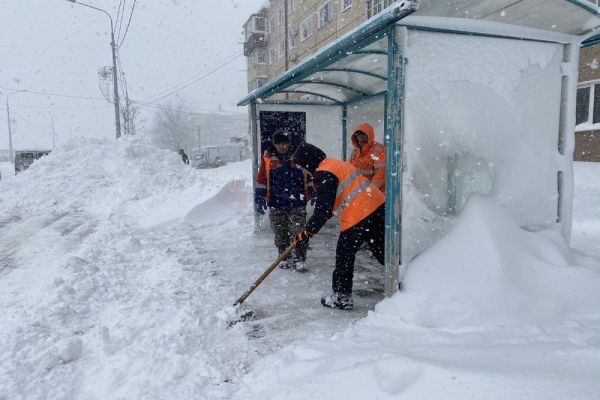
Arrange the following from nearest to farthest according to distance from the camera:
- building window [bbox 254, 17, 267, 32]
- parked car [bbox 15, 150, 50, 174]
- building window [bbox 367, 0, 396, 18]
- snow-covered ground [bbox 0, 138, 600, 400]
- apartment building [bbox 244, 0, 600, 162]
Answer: snow-covered ground [bbox 0, 138, 600, 400]
apartment building [bbox 244, 0, 600, 162]
parked car [bbox 15, 150, 50, 174]
building window [bbox 367, 0, 396, 18]
building window [bbox 254, 17, 267, 32]

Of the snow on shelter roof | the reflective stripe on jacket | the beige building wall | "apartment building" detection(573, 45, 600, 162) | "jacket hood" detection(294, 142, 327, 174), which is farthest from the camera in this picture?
the beige building wall

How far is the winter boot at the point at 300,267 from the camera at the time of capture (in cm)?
464

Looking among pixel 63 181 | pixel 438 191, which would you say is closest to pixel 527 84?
pixel 438 191

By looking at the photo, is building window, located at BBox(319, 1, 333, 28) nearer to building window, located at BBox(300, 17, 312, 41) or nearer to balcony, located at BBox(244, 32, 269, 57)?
building window, located at BBox(300, 17, 312, 41)

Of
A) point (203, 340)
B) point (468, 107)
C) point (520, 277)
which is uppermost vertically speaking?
point (468, 107)

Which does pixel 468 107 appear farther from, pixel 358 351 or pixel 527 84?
pixel 358 351

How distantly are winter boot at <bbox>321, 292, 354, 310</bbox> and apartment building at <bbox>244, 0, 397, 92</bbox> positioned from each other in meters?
13.1

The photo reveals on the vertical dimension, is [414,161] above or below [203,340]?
above

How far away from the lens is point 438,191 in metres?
3.34

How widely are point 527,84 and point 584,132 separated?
768cm

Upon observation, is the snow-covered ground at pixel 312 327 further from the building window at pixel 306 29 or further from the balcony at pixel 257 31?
the balcony at pixel 257 31

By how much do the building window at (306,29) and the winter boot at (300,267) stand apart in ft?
71.7

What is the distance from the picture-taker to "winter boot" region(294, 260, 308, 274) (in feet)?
15.2

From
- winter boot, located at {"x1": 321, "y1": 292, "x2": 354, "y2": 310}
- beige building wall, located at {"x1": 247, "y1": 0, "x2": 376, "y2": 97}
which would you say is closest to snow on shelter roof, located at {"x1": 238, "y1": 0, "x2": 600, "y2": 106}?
winter boot, located at {"x1": 321, "y1": 292, "x2": 354, "y2": 310}
